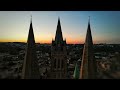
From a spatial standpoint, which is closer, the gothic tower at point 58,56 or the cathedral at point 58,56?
the cathedral at point 58,56

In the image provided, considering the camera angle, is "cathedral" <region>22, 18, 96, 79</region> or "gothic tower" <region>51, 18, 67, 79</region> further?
"gothic tower" <region>51, 18, 67, 79</region>

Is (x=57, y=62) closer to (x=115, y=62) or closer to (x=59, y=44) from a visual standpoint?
(x=59, y=44)

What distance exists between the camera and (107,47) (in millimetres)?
4777
